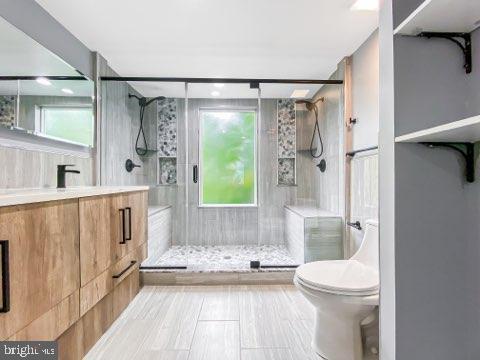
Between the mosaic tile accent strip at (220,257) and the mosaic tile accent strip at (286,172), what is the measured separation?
0.93 m

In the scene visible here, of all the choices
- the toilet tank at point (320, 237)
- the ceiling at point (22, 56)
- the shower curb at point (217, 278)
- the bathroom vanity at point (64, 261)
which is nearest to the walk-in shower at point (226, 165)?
the toilet tank at point (320, 237)

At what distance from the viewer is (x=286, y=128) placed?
4.11 metres

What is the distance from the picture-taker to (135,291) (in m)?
2.57

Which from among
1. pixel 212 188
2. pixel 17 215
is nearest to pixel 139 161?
pixel 212 188

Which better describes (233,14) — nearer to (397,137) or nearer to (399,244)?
(397,137)

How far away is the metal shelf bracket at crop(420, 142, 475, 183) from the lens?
1111 millimetres

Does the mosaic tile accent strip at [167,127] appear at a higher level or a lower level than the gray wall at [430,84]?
higher

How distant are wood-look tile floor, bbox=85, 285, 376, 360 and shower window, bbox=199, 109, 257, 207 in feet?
Result: 5.78

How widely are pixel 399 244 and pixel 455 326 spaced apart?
0.39 m

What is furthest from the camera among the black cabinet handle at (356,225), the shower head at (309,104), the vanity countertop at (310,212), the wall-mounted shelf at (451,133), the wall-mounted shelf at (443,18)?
the shower head at (309,104)

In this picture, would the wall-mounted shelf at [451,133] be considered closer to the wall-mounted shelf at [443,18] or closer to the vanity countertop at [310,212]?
the wall-mounted shelf at [443,18]

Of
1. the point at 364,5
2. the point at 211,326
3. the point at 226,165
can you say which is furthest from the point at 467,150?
the point at 226,165

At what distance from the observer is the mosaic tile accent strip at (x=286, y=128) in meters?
4.08

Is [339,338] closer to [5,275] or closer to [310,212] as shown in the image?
[5,275]
